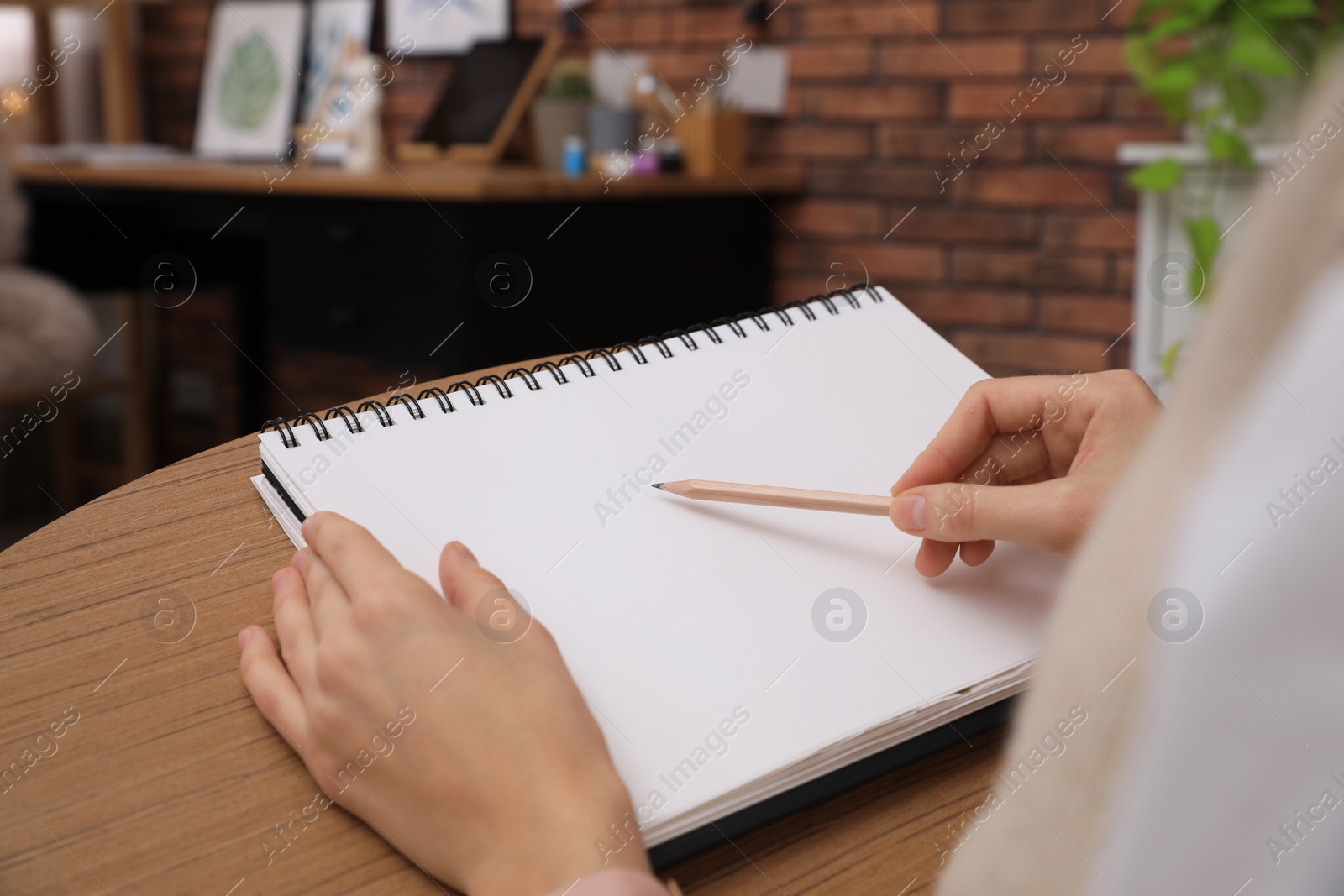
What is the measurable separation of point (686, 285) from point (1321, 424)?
6.50ft

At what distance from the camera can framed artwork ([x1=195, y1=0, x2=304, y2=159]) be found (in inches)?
115

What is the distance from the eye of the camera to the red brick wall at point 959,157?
1.90 meters

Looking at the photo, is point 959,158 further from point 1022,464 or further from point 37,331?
point 37,331

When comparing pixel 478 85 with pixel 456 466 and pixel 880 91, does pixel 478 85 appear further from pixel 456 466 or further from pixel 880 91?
pixel 456 466

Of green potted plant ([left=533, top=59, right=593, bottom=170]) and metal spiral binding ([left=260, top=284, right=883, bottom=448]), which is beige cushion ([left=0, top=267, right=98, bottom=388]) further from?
metal spiral binding ([left=260, top=284, right=883, bottom=448])

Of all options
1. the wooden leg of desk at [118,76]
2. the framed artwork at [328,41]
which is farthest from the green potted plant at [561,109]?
the wooden leg of desk at [118,76]

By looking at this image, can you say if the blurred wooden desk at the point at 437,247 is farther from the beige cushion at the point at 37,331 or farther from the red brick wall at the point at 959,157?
the beige cushion at the point at 37,331

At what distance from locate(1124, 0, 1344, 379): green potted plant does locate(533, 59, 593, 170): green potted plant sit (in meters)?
1.12

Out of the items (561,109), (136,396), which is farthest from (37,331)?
(561,109)

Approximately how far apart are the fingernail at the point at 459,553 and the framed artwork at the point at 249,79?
2737mm

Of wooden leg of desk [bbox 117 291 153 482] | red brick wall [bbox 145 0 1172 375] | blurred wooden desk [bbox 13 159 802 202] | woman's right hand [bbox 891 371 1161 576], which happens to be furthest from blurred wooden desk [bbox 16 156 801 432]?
woman's right hand [bbox 891 371 1161 576]

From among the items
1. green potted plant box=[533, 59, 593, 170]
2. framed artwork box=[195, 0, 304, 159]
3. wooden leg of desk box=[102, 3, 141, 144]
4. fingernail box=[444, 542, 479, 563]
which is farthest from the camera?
wooden leg of desk box=[102, 3, 141, 144]

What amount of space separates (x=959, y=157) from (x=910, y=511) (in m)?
1.68

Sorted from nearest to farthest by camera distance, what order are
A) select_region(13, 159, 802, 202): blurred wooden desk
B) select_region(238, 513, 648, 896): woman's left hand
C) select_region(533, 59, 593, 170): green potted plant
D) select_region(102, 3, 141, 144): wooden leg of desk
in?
select_region(238, 513, 648, 896): woman's left hand < select_region(13, 159, 802, 202): blurred wooden desk < select_region(533, 59, 593, 170): green potted plant < select_region(102, 3, 141, 144): wooden leg of desk
